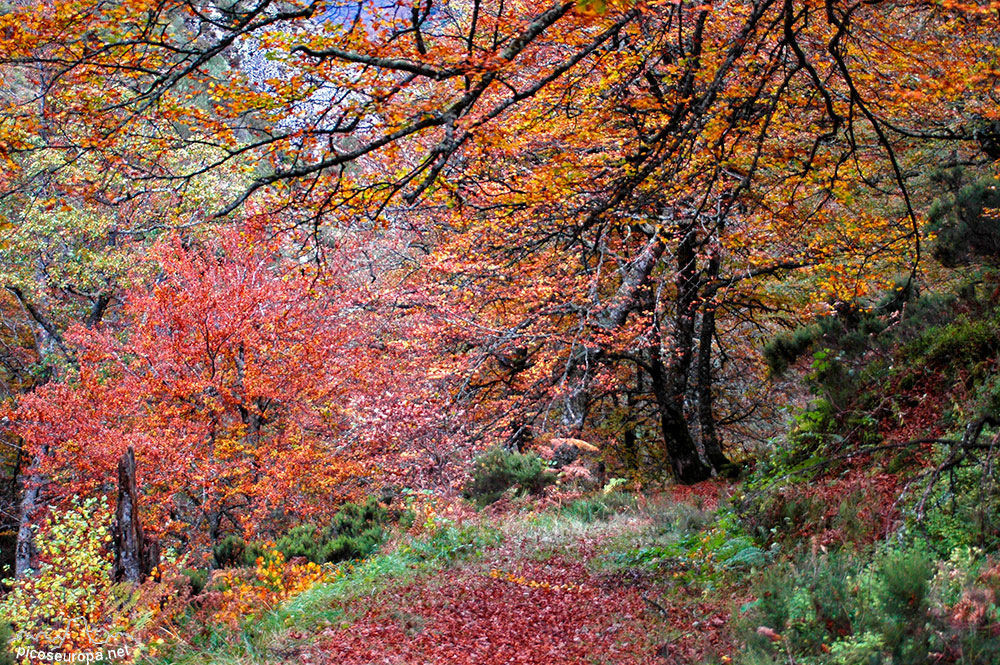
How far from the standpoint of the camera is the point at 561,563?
7301 millimetres

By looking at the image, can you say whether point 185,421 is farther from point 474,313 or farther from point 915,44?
point 915,44

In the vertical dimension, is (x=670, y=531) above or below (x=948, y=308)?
below

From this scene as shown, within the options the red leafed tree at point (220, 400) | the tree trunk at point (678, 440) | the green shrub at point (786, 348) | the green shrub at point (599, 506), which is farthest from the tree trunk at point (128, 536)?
the green shrub at point (786, 348)

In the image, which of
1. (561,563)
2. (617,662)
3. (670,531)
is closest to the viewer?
(617,662)

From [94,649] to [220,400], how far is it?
9.33 m

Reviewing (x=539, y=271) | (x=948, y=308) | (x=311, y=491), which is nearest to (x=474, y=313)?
(x=539, y=271)

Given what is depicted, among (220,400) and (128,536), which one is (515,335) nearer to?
(128,536)

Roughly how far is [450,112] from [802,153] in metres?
5.89

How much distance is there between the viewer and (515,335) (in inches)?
419

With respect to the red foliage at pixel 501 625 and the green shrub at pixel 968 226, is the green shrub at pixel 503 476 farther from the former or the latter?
the green shrub at pixel 968 226

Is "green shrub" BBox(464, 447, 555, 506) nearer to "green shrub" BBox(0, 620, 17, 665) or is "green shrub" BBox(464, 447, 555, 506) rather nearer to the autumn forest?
the autumn forest

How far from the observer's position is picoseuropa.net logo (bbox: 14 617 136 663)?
17.3 ft

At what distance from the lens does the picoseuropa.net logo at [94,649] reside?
526 cm

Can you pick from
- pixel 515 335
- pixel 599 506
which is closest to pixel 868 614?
pixel 599 506
